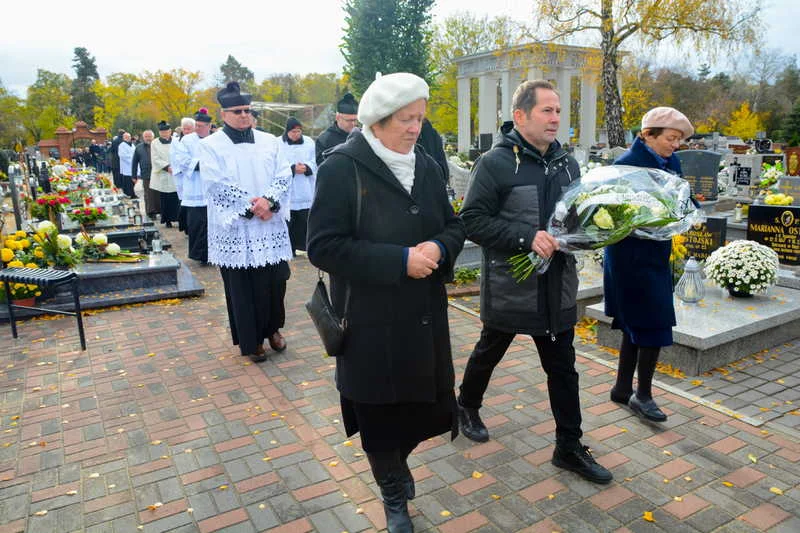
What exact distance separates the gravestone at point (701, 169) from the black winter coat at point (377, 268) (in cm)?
970

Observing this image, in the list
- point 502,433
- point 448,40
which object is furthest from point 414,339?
point 448,40

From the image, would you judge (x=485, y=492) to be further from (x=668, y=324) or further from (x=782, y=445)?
(x=782, y=445)

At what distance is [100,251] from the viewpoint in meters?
8.20

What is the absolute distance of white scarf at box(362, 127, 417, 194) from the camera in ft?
8.76

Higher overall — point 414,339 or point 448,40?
point 448,40

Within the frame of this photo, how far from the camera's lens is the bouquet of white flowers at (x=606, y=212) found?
10.3ft

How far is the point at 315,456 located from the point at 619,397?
213cm

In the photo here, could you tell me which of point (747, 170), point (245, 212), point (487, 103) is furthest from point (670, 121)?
point (487, 103)

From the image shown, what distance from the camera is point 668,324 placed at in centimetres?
390

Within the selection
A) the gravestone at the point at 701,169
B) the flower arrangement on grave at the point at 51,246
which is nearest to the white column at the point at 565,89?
the gravestone at the point at 701,169

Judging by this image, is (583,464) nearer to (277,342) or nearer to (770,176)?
(277,342)

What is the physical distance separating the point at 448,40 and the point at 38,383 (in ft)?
156

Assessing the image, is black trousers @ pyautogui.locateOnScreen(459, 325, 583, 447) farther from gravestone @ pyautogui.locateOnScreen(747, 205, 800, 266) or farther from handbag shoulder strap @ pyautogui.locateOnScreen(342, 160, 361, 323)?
gravestone @ pyautogui.locateOnScreen(747, 205, 800, 266)

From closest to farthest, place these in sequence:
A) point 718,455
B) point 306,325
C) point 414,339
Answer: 1. point 414,339
2. point 718,455
3. point 306,325
